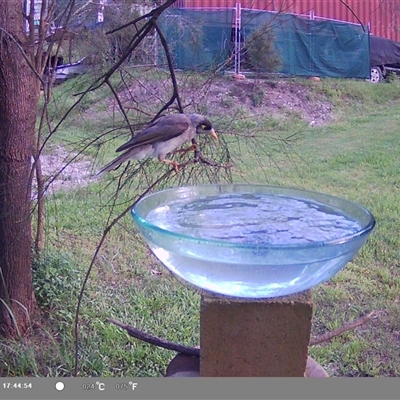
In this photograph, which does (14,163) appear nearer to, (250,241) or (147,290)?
(147,290)

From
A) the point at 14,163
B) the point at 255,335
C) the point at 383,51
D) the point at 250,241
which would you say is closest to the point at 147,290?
the point at 14,163

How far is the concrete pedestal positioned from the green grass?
616mm

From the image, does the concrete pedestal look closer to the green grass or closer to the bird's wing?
the bird's wing

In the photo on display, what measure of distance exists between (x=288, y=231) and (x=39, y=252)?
5.45 ft

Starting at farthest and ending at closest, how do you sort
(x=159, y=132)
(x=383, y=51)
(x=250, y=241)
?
(x=383, y=51), (x=159, y=132), (x=250, y=241)

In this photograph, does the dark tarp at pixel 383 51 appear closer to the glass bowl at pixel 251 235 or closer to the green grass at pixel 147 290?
the green grass at pixel 147 290

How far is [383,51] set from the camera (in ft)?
23.7

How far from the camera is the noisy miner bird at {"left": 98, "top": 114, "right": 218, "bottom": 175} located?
134 centimetres

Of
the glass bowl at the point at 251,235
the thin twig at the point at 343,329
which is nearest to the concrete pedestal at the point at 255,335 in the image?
the glass bowl at the point at 251,235

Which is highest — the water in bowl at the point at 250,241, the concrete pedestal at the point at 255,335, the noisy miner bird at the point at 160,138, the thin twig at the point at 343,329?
the noisy miner bird at the point at 160,138

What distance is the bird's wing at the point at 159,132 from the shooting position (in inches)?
52.7

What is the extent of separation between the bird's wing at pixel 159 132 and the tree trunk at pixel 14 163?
2.31ft

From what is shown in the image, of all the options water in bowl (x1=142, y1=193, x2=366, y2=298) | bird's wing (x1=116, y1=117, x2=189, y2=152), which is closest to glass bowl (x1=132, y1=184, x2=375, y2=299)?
water in bowl (x1=142, y1=193, x2=366, y2=298)

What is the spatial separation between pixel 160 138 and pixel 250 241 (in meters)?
Result: 0.54
